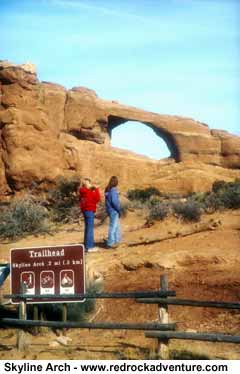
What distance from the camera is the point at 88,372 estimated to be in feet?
21.1

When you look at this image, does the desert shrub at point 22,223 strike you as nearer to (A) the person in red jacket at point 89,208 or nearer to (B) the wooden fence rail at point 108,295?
(A) the person in red jacket at point 89,208

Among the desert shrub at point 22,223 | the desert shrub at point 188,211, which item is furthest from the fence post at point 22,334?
the desert shrub at point 22,223

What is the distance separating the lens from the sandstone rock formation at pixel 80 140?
29.1 meters

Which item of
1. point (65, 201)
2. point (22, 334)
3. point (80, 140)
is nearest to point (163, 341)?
point (22, 334)

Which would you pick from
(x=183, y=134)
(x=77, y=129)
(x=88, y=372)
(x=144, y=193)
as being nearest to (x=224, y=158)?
(x=183, y=134)

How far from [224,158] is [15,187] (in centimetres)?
2193

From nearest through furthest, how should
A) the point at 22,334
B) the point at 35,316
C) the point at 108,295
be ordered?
the point at 108,295
the point at 22,334
the point at 35,316

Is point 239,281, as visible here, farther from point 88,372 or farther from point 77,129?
point 77,129

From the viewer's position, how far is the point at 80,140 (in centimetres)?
4247

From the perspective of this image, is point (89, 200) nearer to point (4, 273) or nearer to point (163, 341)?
point (4, 273)

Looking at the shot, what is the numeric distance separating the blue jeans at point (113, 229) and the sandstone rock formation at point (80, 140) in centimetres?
1514

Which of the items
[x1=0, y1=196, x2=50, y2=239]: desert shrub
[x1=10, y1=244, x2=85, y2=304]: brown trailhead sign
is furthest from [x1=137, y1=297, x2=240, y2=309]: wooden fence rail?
[x1=0, y1=196, x2=50, y2=239]: desert shrub

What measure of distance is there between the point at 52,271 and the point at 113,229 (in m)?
5.62

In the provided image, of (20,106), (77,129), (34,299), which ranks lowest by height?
(34,299)
